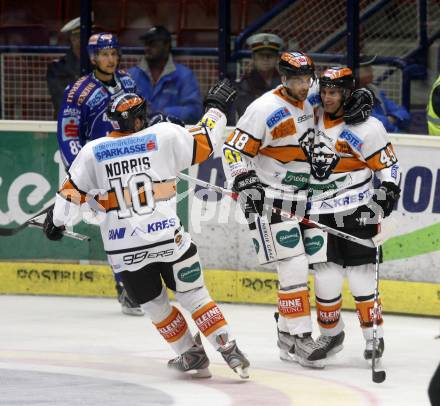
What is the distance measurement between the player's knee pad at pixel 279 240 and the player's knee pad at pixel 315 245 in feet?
0.15

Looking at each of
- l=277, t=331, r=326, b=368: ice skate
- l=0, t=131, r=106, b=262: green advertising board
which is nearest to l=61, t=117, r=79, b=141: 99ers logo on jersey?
l=0, t=131, r=106, b=262: green advertising board

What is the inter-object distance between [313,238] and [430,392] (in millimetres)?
3131

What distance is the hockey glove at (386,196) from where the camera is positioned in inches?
290

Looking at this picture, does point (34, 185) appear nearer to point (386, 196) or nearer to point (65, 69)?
point (65, 69)

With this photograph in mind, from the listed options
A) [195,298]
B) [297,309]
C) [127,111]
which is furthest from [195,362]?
[127,111]

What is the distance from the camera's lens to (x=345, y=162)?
7547 millimetres

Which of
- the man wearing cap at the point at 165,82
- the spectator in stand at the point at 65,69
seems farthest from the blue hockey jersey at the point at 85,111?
the spectator in stand at the point at 65,69

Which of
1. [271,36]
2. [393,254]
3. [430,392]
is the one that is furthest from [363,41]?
[430,392]

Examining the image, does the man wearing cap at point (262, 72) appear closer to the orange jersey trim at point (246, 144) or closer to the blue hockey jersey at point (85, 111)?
the blue hockey jersey at point (85, 111)

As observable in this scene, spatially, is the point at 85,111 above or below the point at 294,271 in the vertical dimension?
above

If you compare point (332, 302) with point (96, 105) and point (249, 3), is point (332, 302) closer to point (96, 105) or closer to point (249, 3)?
point (96, 105)

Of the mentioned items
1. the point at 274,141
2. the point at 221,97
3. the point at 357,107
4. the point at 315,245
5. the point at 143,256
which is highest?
the point at 221,97

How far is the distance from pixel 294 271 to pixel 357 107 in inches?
36.0

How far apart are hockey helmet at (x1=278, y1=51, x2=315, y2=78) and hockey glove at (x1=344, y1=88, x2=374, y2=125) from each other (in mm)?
256
